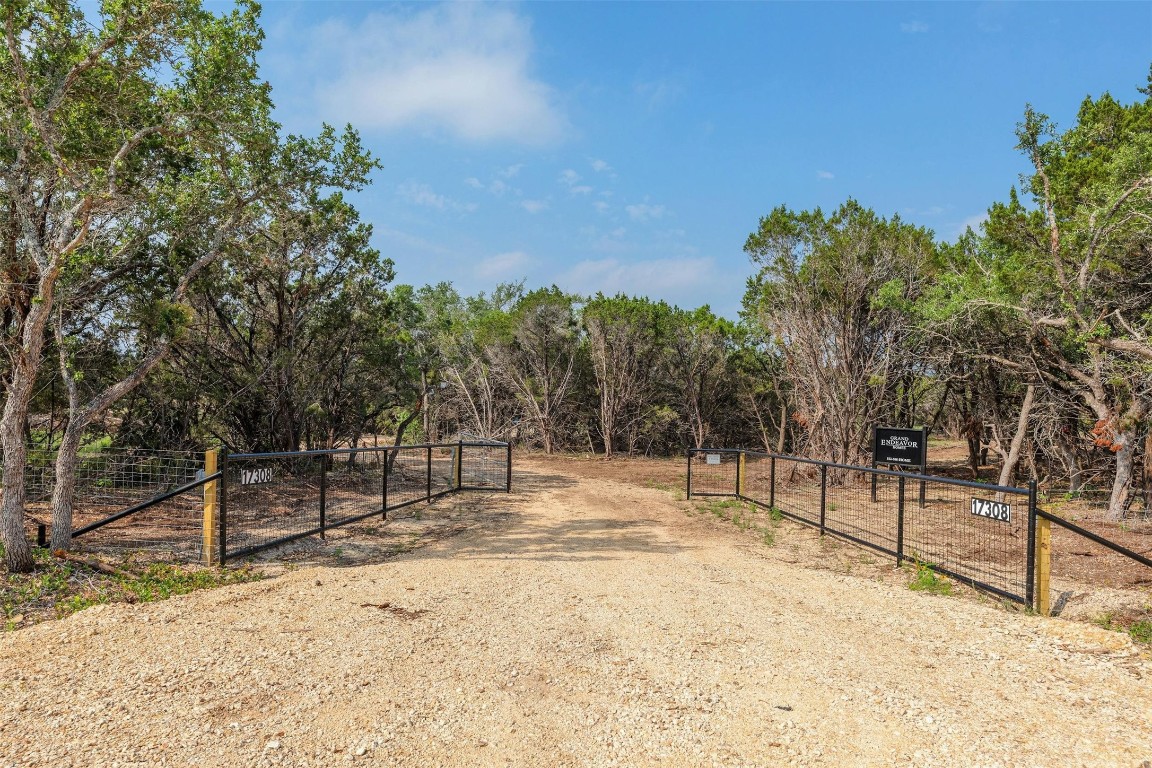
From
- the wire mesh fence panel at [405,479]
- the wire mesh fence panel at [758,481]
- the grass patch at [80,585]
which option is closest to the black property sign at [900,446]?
the wire mesh fence panel at [758,481]

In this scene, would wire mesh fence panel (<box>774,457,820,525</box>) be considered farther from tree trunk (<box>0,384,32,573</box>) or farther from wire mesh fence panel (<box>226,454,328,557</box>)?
tree trunk (<box>0,384,32,573</box>)

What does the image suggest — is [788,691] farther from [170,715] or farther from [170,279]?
[170,279]

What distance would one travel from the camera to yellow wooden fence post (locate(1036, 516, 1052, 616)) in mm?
5605

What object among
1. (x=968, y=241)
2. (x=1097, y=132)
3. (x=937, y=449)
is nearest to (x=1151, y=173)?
(x=1097, y=132)

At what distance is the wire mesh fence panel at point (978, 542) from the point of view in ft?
20.4

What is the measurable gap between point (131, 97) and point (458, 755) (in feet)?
27.2

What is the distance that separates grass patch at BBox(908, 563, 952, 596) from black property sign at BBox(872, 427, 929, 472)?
248 inches

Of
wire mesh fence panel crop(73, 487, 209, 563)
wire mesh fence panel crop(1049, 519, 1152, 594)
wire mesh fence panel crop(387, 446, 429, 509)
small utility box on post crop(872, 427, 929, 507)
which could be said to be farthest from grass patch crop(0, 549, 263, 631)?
small utility box on post crop(872, 427, 929, 507)

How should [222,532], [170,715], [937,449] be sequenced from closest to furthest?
[170,715] → [222,532] → [937,449]

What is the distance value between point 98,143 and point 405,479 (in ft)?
29.7

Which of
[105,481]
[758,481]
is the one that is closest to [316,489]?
[105,481]

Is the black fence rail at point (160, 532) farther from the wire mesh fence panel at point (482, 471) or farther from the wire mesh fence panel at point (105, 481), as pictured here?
the wire mesh fence panel at point (482, 471)

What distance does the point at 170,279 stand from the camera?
969 centimetres

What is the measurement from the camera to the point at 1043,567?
18.6 feet
